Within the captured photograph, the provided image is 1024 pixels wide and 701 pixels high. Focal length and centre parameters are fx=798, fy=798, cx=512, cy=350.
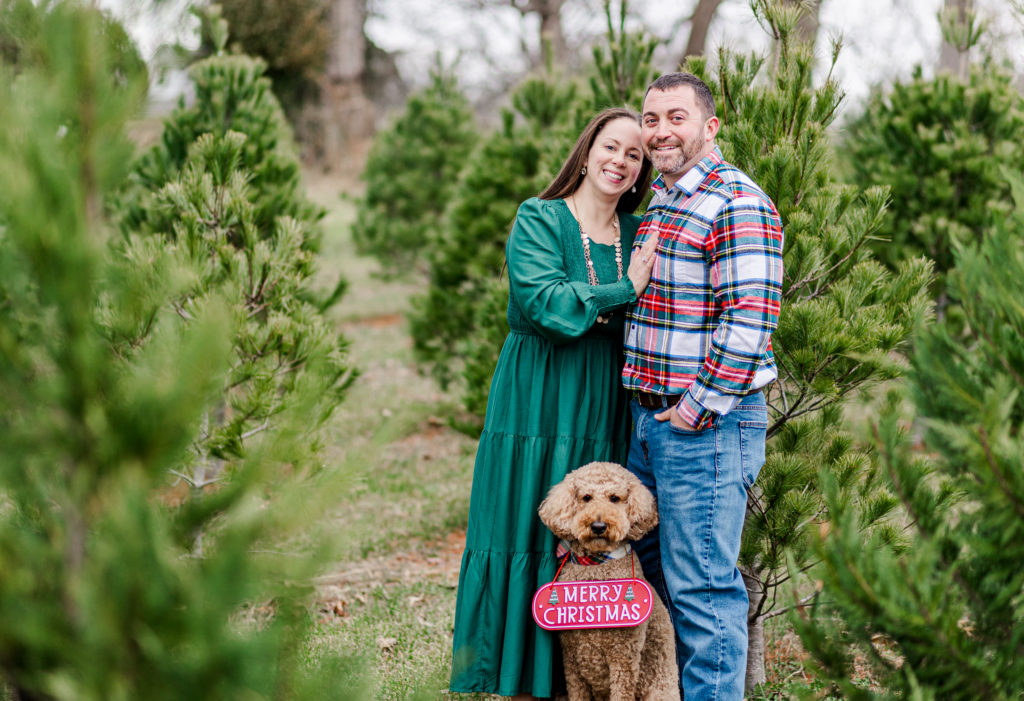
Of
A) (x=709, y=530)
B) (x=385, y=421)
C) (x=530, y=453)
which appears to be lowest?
(x=709, y=530)

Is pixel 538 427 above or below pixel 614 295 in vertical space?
below

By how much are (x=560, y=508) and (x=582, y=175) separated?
1413mm

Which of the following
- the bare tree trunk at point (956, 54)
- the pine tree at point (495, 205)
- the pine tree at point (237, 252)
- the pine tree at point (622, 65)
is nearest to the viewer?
the pine tree at point (237, 252)

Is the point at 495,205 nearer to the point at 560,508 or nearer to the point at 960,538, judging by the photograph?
the point at 560,508

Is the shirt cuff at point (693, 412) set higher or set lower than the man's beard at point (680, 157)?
lower

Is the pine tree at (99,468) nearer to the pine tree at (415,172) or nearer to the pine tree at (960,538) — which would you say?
the pine tree at (960,538)

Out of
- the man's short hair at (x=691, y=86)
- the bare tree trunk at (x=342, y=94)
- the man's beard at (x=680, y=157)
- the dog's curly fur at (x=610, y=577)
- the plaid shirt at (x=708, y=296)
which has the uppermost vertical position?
the bare tree trunk at (x=342, y=94)

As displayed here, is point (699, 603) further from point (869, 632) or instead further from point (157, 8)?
point (157, 8)

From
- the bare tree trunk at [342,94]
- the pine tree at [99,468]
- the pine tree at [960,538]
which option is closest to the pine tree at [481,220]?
the pine tree at [960,538]

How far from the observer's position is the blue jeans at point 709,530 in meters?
2.85

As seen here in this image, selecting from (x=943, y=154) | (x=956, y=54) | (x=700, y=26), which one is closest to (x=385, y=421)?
(x=943, y=154)

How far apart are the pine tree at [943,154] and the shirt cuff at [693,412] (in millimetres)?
4393

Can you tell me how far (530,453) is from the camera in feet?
10.7

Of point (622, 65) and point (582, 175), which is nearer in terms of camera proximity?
point (582, 175)
